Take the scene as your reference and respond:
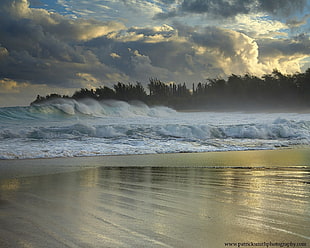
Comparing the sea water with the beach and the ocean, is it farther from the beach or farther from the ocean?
the beach

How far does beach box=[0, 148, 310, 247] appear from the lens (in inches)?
75.8

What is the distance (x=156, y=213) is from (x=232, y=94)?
1882 inches

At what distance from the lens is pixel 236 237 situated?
76.7 inches

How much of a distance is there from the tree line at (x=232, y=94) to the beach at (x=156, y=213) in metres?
38.5

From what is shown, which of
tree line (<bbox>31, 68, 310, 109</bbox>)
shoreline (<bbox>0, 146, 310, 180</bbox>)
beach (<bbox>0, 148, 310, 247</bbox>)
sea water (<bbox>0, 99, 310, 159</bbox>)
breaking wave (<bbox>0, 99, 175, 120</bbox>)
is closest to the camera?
beach (<bbox>0, 148, 310, 247</bbox>)

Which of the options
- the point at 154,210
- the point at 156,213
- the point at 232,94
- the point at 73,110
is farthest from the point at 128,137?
the point at 232,94

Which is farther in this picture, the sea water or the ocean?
the sea water

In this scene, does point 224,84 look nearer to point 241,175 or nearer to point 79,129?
point 79,129

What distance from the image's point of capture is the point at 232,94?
48.8 m

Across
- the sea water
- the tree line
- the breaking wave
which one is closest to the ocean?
the sea water

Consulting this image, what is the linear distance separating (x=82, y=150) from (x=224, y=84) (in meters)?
44.3

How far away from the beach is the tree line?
38525mm

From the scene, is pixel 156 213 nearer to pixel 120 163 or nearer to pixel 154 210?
pixel 154 210

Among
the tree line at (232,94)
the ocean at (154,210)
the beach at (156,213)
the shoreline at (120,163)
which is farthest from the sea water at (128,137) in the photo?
the tree line at (232,94)
